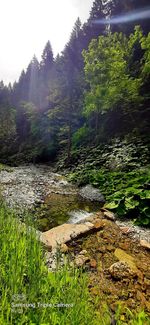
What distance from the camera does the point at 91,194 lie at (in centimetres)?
958

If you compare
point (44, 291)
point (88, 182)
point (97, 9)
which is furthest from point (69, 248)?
point (97, 9)

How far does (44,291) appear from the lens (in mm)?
1958

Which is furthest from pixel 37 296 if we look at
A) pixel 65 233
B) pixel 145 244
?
pixel 145 244

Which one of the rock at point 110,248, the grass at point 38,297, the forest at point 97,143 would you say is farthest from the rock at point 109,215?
the grass at point 38,297

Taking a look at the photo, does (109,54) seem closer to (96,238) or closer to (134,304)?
(96,238)

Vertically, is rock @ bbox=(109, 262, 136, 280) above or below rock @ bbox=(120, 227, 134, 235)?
above

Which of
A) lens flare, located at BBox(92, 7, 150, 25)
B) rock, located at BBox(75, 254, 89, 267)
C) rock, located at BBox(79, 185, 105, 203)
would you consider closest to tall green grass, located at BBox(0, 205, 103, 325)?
rock, located at BBox(75, 254, 89, 267)

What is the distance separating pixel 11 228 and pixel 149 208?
15.0ft

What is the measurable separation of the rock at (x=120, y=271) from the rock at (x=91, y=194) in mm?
5079

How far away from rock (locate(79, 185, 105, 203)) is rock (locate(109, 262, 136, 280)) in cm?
508

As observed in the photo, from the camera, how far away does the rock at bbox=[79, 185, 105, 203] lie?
29.2 feet

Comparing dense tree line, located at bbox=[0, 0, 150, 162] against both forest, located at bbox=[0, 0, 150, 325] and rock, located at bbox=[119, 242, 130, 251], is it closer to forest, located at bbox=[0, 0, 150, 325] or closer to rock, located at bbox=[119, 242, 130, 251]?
forest, located at bbox=[0, 0, 150, 325]

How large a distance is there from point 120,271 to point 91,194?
20.4 feet

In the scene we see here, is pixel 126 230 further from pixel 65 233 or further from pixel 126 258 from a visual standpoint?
pixel 65 233
